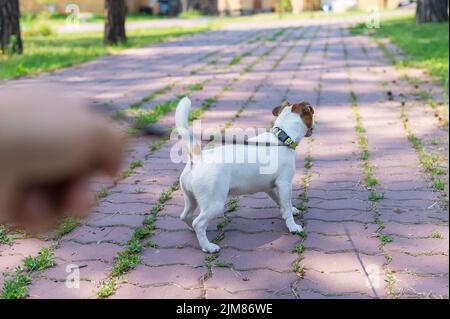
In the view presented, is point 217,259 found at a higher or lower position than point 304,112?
lower

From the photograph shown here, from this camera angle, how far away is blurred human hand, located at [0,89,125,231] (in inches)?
17.0

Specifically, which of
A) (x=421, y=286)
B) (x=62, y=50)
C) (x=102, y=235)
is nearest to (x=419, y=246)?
(x=421, y=286)

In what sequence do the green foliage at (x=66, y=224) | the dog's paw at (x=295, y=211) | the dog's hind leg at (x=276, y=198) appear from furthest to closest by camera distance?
the dog's paw at (x=295, y=211) → the dog's hind leg at (x=276, y=198) → the green foliage at (x=66, y=224)

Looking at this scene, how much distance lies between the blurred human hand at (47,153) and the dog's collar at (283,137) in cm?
296

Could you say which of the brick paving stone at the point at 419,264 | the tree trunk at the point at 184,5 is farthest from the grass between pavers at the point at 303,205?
the tree trunk at the point at 184,5

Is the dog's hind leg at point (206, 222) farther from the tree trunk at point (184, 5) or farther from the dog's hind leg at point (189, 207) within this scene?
the tree trunk at point (184, 5)

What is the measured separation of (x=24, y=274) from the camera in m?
2.91

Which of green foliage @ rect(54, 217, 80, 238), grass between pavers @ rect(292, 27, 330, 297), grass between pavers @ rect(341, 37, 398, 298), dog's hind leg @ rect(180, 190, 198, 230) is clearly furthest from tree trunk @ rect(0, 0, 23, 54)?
green foliage @ rect(54, 217, 80, 238)

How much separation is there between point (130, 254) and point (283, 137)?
3.70 ft

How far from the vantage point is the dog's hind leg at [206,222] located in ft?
10.3

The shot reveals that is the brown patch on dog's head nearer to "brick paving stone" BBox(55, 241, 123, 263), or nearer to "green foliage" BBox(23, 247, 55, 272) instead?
"brick paving stone" BBox(55, 241, 123, 263)

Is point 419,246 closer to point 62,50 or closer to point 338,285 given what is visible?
point 338,285

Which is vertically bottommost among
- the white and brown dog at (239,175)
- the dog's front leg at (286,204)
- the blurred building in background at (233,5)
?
the dog's front leg at (286,204)

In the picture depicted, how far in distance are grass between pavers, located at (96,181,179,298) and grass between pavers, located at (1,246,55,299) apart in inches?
13.6
